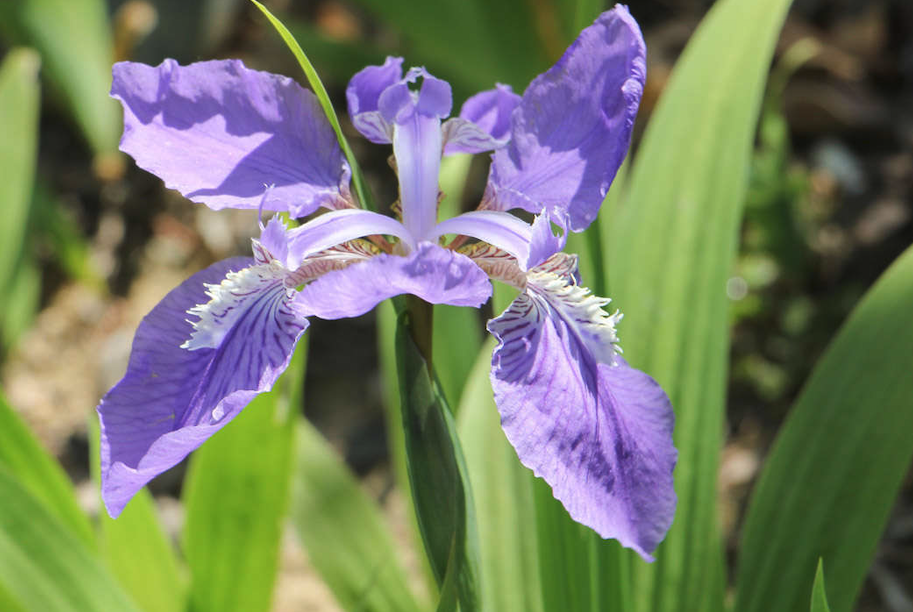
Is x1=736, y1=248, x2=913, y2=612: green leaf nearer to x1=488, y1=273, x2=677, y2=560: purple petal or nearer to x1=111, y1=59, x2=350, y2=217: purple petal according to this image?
x1=488, y1=273, x2=677, y2=560: purple petal

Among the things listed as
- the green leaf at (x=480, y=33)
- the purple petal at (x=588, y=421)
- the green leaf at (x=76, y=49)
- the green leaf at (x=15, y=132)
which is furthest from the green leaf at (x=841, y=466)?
the green leaf at (x=76, y=49)

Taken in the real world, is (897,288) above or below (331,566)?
above

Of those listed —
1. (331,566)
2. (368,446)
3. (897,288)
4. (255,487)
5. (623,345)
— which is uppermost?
(897,288)

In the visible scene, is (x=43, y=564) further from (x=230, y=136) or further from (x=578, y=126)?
(x=578, y=126)

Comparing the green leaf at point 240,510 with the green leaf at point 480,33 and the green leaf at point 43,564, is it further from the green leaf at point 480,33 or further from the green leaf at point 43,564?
the green leaf at point 480,33

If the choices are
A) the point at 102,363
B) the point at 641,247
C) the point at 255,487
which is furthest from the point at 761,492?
the point at 102,363

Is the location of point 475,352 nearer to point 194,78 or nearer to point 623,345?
point 623,345
